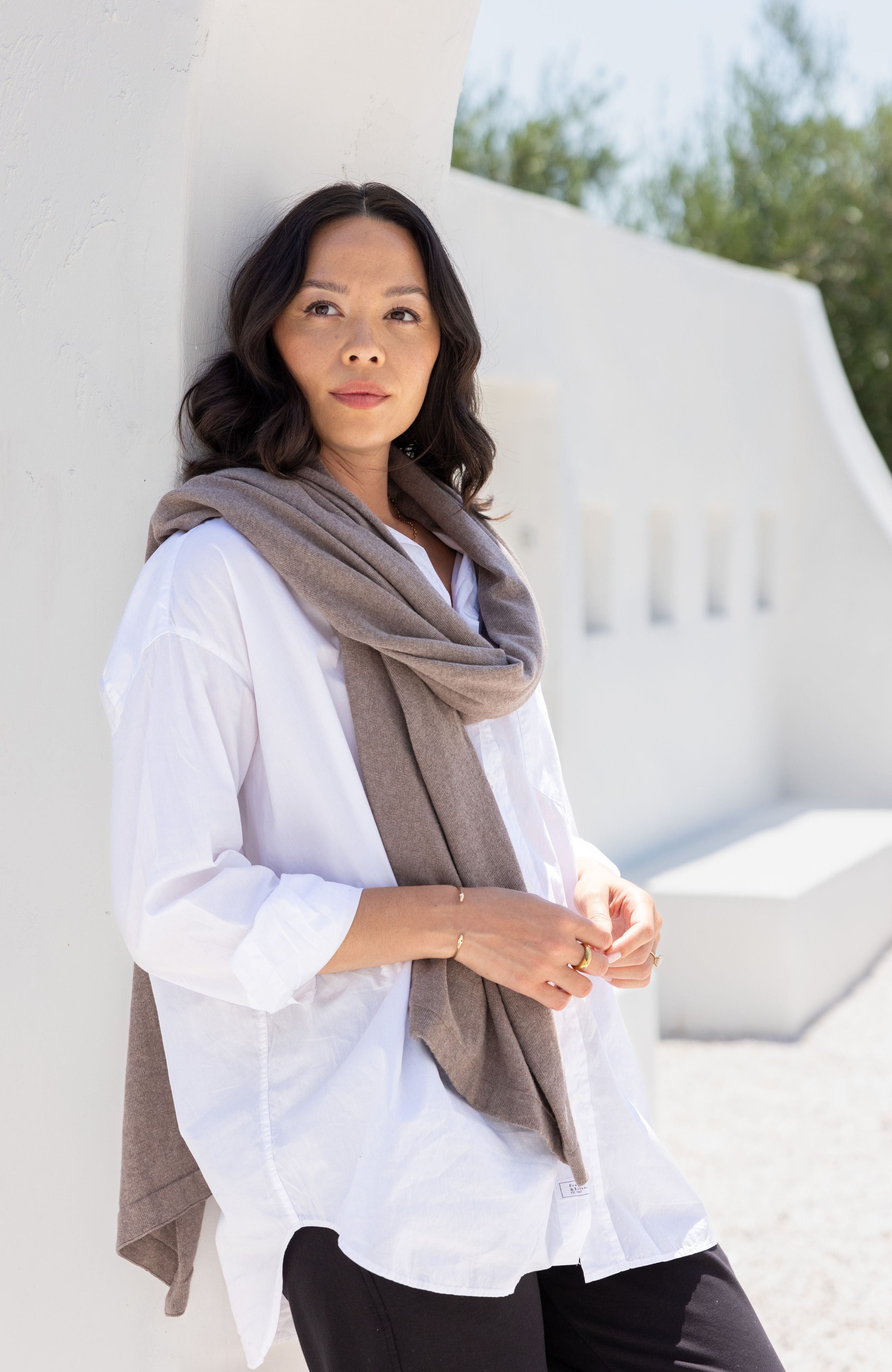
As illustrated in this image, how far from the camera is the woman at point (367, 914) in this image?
1.34 meters

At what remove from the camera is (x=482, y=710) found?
1543 mm

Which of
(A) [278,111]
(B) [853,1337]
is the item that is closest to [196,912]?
(A) [278,111]

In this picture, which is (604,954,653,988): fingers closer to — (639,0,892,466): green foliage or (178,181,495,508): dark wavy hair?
(178,181,495,508): dark wavy hair

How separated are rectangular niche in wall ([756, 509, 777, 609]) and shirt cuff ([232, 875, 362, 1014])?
7.63 meters

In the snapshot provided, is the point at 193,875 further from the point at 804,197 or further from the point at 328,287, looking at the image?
the point at 804,197

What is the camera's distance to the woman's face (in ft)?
5.42

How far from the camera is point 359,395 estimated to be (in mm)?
1662

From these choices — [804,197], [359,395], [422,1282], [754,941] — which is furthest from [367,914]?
[804,197]

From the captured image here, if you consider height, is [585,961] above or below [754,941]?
above

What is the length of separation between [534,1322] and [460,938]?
411mm

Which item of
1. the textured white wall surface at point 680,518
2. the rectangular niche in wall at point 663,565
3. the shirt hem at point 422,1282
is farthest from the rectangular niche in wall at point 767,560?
the shirt hem at point 422,1282

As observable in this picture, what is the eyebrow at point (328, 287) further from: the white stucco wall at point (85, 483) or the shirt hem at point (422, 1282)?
the shirt hem at point (422, 1282)

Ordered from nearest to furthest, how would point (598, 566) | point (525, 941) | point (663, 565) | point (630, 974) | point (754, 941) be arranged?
point (525, 941) < point (630, 974) < point (754, 941) < point (598, 566) < point (663, 565)

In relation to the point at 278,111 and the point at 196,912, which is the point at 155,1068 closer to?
the point at 196,912
